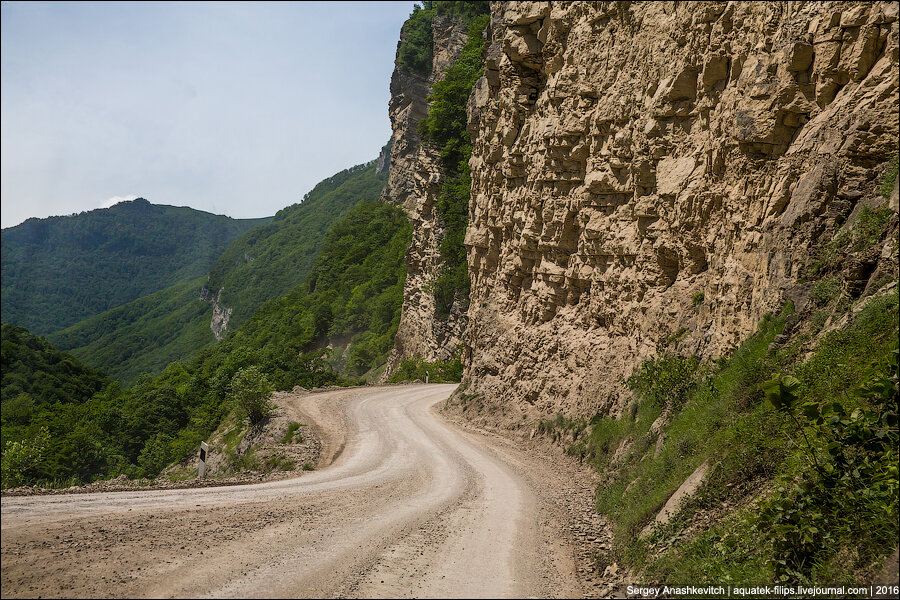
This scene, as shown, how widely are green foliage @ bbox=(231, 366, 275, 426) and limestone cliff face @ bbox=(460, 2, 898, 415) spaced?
27.6 ft

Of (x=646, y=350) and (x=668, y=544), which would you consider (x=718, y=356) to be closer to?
(x=646, y=350)

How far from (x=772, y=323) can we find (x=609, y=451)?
5.53 meters

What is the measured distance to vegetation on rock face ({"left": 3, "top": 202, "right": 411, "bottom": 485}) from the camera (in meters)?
31.3

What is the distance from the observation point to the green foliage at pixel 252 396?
21.1 m

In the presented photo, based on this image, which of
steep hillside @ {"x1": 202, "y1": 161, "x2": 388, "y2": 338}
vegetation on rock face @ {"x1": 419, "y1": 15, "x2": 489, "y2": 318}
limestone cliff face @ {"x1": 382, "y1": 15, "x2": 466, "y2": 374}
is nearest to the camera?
limestone cliff face @ {"x1": 382, "y1": 15, "x2": 466, "y2": 374}

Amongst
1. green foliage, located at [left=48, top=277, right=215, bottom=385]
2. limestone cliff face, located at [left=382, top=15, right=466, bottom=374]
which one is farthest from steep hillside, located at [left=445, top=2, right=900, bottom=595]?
green foliage, located at [left=48, top=277, right=215, bottom=385]

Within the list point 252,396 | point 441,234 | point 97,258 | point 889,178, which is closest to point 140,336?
point 97,258

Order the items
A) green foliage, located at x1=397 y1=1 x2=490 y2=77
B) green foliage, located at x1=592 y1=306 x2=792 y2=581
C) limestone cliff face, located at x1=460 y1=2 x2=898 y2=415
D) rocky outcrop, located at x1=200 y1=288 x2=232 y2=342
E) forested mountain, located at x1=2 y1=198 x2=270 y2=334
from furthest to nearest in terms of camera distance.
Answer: rocky outcrop, located at x1=200 y1=288 x2=232 y2=342 → forested mountain, located at x1=2 y1=198 x2=270 y2=334 → green foliage, located at x1=397 y1=1 x2=490 y2=77 → limestone cliff face, located at x1=460 y1=2 x2=898 y2=415 → green foliage, located at x1=592 y1=306 x2=792 y2=581

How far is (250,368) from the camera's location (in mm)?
21859

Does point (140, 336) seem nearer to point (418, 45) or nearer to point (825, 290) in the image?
point (418, 45)

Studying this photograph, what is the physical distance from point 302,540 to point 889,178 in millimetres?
9949

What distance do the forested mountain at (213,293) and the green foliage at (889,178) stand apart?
88.4 m

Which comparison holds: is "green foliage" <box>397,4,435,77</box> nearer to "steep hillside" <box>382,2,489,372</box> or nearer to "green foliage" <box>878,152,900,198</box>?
"steep hillside" <box>382,2,489,372</box>

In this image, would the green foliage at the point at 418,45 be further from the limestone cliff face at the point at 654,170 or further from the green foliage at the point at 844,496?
the green foliage at the point at 844,496
